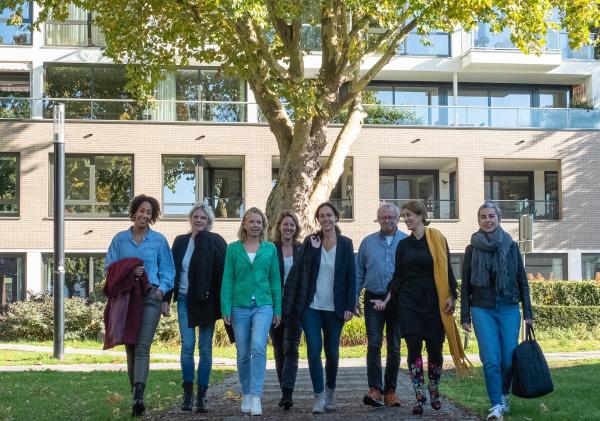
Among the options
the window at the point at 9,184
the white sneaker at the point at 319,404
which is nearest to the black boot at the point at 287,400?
the white sneaker at the point at 319,404

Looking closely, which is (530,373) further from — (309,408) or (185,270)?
(185,270)

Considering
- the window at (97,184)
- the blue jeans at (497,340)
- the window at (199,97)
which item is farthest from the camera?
the window at (199,97)

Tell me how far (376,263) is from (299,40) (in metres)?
9.26

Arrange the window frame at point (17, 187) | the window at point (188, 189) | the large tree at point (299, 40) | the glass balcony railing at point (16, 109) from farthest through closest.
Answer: the window at point (188, 189) < the glass balcony railing at point (16, 109) < the window frame at point (17, 187) < the large tree at point (299, 40)

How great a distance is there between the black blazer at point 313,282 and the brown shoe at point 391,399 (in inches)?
38.0

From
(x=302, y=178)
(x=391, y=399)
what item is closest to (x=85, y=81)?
(x=302, y=178)

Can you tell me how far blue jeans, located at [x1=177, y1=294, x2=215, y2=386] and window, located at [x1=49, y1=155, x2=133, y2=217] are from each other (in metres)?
20.5

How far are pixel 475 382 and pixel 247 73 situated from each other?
8.01 metres

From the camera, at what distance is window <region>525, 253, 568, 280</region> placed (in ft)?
99.6

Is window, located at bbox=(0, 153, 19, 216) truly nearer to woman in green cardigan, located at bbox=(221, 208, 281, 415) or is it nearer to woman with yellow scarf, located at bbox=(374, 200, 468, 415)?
woman in green cardigan, located at bbox=(221, 208, 281, 415)

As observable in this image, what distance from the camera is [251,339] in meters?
8.30

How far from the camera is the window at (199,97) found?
29.2 m

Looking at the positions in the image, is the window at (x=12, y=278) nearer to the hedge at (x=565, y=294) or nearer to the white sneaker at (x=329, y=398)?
the hedge at (x=565, y=294)

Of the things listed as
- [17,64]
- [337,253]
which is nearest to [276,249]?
[337,253]
